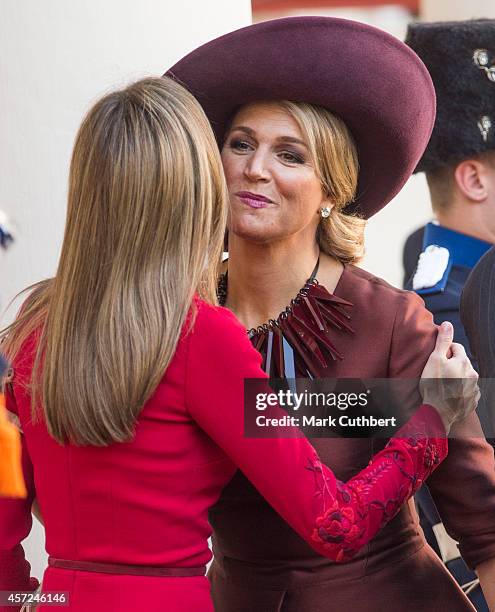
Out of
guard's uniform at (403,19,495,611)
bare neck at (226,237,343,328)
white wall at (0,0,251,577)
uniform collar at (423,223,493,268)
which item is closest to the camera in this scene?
bare neck at (226,237,343,328)

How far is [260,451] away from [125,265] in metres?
0.36

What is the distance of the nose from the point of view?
2.29 meters

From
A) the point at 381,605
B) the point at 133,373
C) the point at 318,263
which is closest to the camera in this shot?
the point at 133,373

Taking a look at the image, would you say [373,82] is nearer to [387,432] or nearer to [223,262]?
[223,262]

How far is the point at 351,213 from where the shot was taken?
2.52 meters

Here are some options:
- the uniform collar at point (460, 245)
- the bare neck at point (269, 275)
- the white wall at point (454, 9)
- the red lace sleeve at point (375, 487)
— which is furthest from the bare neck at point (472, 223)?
the red lace sleeve at point (375, 487)

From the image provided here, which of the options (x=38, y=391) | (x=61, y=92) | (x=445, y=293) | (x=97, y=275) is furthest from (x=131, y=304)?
(x=445, y=293)

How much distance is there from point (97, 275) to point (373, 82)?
0.73 meters

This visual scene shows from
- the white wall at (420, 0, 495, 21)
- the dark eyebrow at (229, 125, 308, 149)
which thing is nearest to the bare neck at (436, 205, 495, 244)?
the white wall at (420, 0, 495, 21)

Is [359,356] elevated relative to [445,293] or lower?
elevated

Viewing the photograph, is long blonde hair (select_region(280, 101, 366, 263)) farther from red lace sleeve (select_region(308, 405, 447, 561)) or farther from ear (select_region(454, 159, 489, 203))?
ear (select_region(454, 159, 489, 203))

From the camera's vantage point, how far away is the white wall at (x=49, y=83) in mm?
2879

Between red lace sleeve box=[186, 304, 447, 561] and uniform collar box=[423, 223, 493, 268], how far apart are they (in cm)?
143

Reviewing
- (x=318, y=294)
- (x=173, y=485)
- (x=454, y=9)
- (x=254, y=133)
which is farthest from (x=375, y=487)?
(x=454, y=9)
